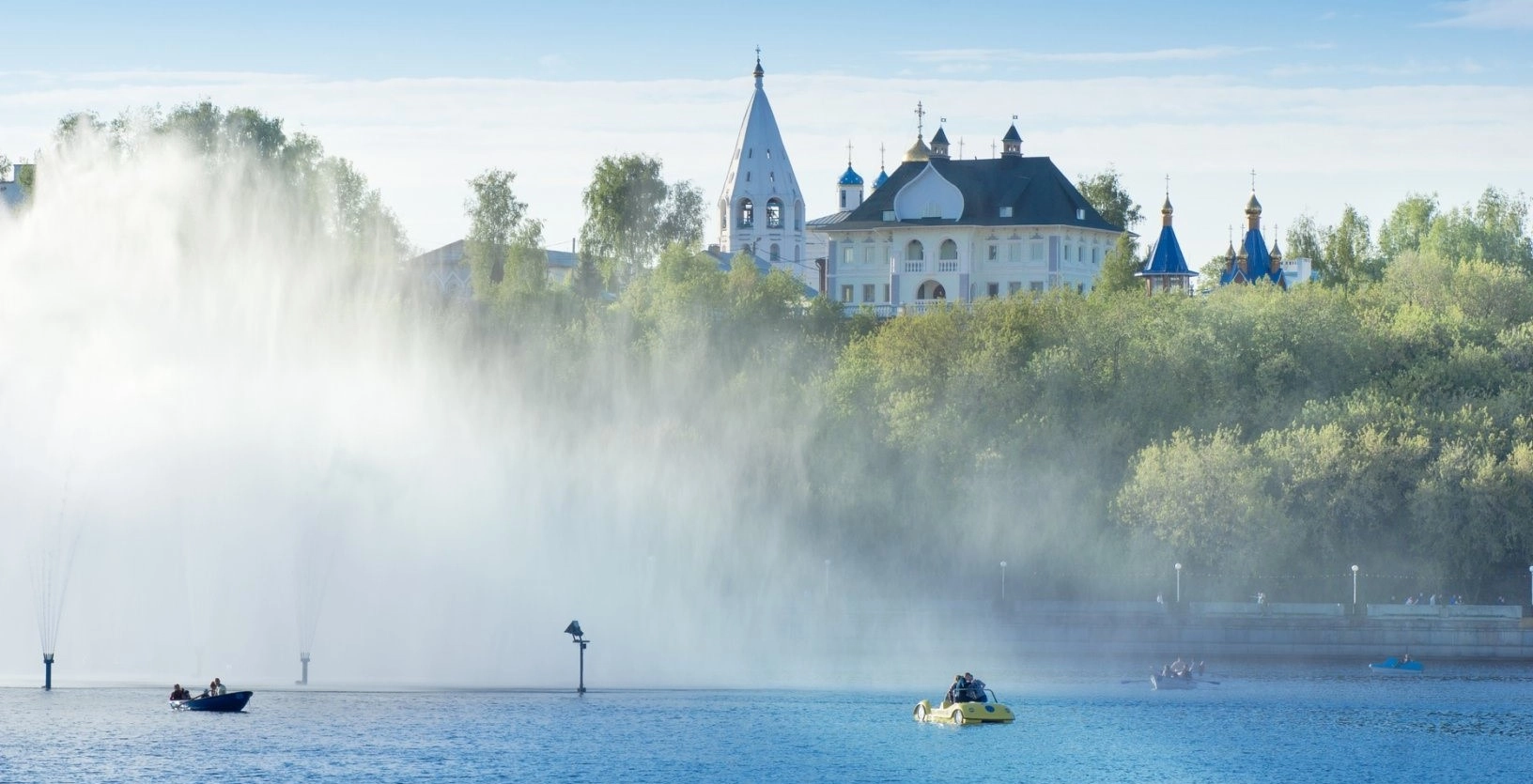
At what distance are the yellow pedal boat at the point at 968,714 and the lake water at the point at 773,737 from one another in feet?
1.08

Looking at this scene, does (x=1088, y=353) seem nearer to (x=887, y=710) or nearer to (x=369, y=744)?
(x=887, y=710)

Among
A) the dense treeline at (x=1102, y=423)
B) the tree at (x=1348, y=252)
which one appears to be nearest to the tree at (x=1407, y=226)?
the tree at (x=1348, y=252)

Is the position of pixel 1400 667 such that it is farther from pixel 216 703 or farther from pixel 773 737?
pixel 216 703

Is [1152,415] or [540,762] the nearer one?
[540,762]

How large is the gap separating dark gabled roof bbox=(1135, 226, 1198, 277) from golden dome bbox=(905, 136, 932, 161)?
19.2 metres

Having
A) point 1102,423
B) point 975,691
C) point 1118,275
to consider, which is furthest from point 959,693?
point 1118,275

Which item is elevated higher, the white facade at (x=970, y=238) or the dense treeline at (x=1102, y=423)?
the white facade at (x=970, y=238)

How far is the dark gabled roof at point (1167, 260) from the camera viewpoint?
518 ft

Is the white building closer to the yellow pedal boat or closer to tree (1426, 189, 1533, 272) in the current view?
tree (1426, 189, 1533, 272)

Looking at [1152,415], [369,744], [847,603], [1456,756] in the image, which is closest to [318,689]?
[369,744]

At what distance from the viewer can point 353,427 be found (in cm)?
9075

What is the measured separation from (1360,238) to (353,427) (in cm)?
9506

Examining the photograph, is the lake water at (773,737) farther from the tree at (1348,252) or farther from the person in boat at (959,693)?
the tree at (1348,252)

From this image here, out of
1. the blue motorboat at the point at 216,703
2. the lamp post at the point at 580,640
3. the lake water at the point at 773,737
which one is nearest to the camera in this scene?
the lake water at the point at 773,737
